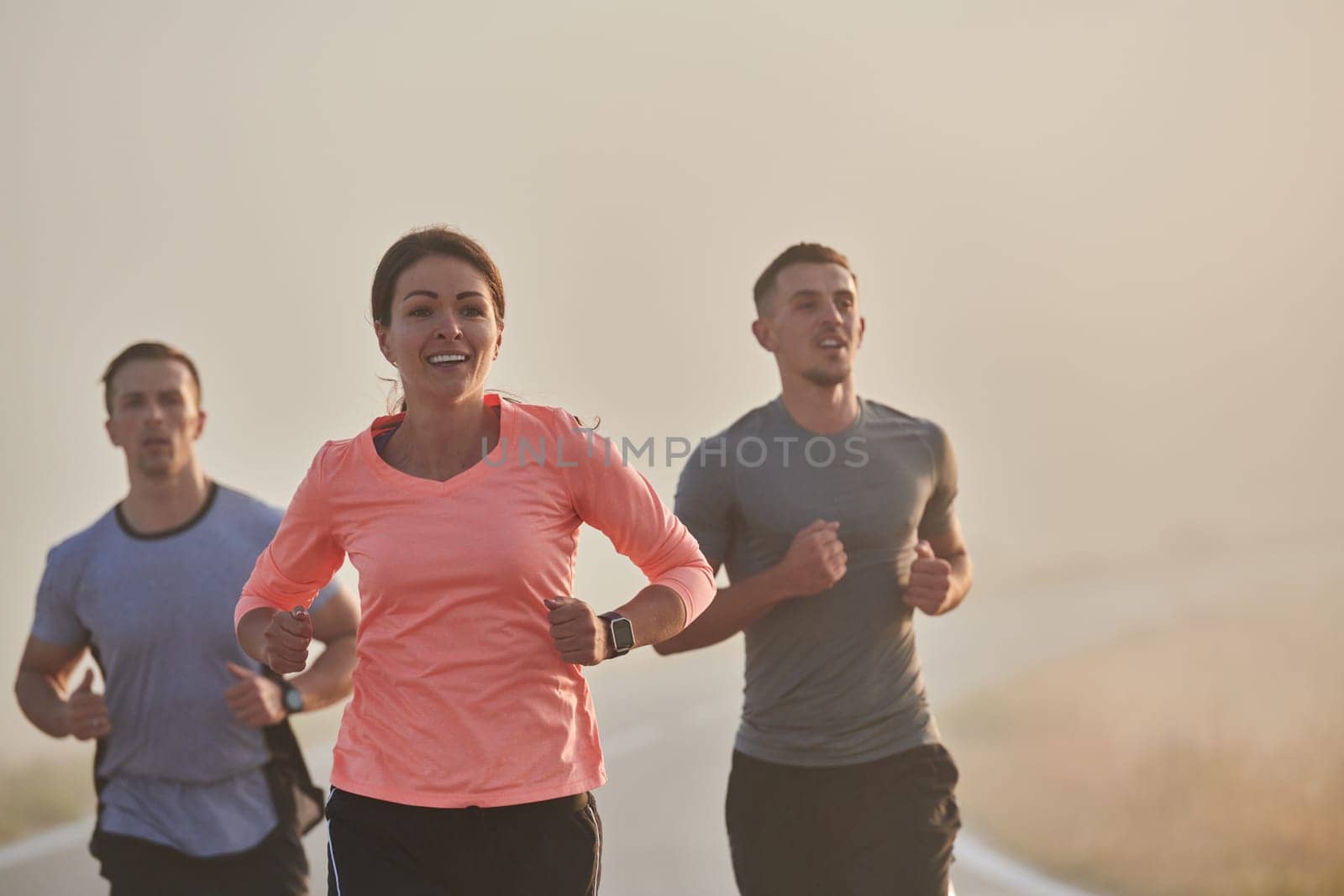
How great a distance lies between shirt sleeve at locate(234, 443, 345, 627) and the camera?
309 cm

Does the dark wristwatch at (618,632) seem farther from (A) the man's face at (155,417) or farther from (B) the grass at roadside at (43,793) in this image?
(B) the grass at roadside at (43,793)

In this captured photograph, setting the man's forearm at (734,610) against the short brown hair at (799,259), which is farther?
the short brown hair at (799,259)

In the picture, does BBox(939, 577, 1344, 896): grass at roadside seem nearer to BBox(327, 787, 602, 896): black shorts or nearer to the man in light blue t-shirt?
the man in light blue t-shirt

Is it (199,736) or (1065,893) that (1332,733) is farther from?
(199,736)

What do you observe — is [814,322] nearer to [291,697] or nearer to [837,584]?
[837,584]

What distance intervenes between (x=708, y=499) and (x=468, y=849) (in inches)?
59.7

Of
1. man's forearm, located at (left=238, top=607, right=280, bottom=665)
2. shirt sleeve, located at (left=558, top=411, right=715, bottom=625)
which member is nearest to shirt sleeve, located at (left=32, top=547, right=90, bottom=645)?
man's forearm, located at (left=238, top=607, right=280, bottom=665)

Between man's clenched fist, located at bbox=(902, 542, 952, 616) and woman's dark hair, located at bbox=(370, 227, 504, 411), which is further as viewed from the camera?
man's clenched fist, located at bbox=(902, 542, 952, 616)

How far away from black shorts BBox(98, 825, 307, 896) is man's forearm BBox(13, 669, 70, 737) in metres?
0.37

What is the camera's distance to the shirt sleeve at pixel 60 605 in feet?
15.5

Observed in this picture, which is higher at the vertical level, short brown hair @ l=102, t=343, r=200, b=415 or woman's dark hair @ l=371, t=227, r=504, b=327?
short brown hair @ l=102, t=343, r=200, b=415

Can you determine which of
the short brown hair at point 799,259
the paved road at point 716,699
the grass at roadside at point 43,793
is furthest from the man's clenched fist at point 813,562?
the grass at roadside at point 43,793

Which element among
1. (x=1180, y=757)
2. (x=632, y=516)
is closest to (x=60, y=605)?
(x=632, y=516)

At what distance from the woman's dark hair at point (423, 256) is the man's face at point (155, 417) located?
71.5 inches
